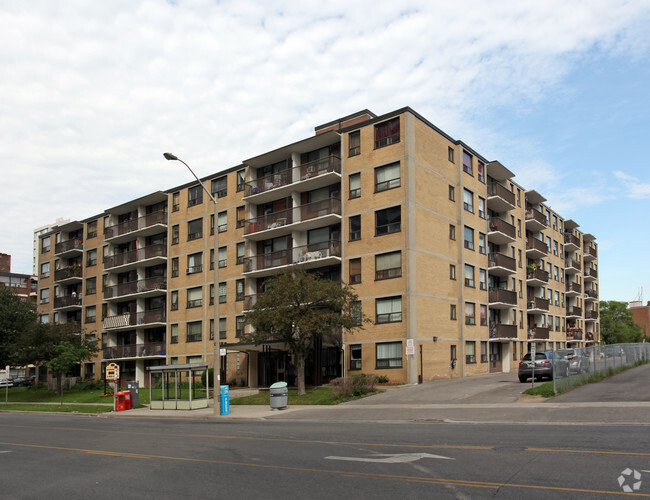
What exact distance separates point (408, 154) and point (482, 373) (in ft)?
53.9

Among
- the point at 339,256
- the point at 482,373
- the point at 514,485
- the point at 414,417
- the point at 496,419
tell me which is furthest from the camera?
the point at 482,373

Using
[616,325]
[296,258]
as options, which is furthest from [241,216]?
[616,325]

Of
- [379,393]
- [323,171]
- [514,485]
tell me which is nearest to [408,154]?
[323,171]

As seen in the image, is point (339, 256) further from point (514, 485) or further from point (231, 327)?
point (514, 485)

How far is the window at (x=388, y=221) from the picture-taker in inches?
1388

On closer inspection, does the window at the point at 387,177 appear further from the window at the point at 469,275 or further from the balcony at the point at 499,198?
the balcony at the point at 499,198

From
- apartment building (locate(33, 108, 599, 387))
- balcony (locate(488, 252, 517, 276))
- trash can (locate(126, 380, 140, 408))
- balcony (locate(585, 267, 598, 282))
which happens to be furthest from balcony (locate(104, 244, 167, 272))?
balcony (locate(585, 267, 598, 282))

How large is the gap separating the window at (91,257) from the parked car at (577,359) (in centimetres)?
4843

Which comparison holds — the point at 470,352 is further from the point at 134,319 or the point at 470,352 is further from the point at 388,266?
the point at 134,319

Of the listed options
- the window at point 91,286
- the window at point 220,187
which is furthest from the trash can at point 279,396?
the window at point 91,286

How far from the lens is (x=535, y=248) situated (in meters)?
54.4

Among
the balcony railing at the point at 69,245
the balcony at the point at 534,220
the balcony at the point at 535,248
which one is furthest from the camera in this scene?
the balcony railing at the point at 69,245

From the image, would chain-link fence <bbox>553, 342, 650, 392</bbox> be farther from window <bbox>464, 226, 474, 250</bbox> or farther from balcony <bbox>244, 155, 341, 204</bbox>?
balcony <bbox>244, 155, 341, 204</bbox>

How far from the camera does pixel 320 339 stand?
34.8m
